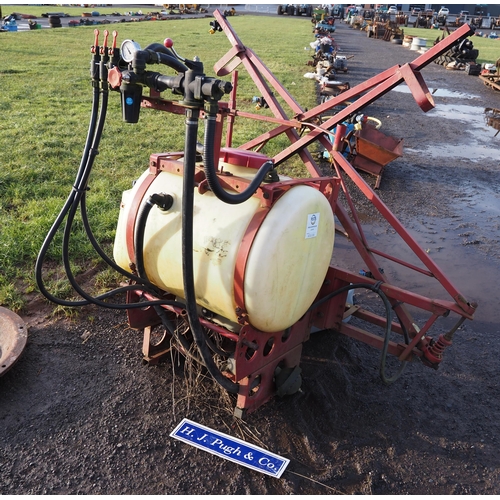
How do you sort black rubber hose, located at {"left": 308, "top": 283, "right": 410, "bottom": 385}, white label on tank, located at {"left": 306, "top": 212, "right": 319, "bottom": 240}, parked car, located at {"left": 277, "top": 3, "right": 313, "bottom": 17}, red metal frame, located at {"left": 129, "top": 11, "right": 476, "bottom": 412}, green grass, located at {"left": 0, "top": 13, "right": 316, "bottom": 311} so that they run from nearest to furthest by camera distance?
1. white label on tank, located at {"left": 306, "top": 212, "right": 319, "bottom": 240}
2. red metal frame, located at {"left": 129, "top": 11, "right": 476, "bottom": 412}
3. black rubber hose, located at {"left": 308, "top": 283, "right": 410, "bottom": 385}
4. green grass, located at {"left": 0, "top": 13, "right": 316, "bottom": 311}
5. parked car, located at {"left": 277, "top": 3, "right": 313, "bottom": 17}

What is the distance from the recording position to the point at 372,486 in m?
2.46

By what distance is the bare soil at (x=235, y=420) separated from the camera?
2.43m

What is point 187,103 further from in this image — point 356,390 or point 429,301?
point 356,390

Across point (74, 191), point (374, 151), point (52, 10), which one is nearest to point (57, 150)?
point (374, 151)

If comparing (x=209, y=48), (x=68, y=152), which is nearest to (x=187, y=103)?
(x=68, y=152)

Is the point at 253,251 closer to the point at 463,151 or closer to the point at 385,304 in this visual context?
the point at 385,304

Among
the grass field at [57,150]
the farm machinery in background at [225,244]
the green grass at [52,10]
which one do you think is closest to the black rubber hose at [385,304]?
the farm machinery in background at [225,244]

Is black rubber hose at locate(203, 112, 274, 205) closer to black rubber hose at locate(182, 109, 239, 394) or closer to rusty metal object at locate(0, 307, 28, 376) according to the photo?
black rubber hose at locate(182, 109, 239, 394)

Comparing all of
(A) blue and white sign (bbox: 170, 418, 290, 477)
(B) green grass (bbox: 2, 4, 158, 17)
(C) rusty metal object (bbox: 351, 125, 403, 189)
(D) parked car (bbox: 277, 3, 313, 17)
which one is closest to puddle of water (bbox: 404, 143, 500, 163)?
(C) rusty metal object (bbox: 351, 125, 403, 189)

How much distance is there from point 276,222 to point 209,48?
67.9 feet

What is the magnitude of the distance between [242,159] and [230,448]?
5.09 ft

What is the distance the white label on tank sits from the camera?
240cm

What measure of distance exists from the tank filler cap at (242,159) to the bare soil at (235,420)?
128 cm

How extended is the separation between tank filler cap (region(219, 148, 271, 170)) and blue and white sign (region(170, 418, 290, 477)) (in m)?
1.47
